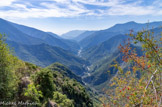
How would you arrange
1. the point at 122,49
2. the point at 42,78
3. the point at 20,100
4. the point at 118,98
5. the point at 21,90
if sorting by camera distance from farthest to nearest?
the point at 42,78 < the point at 21,90 < the point at 20,100 < the point at 122,49 < the point at 118,98

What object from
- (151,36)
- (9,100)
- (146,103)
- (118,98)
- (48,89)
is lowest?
(48,89)

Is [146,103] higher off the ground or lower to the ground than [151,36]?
lower

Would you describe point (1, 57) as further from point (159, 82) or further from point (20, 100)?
point (159, 82)

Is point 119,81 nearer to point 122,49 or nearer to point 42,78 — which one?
point 122,49

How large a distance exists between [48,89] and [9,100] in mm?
9293

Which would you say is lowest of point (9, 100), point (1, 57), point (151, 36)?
point (9, 100)

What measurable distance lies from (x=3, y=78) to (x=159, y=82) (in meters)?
16.7

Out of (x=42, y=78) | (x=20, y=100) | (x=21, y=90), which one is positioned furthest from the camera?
(x=42, y=78)

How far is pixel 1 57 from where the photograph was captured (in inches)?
575

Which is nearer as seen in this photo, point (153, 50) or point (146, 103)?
point (146, 103)

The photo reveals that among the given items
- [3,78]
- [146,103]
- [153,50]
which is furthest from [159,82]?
[3,78]

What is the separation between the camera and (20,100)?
17266 mm

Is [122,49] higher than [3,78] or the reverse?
higher

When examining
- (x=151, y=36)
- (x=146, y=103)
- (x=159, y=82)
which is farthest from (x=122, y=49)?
(x=146, y=103)
